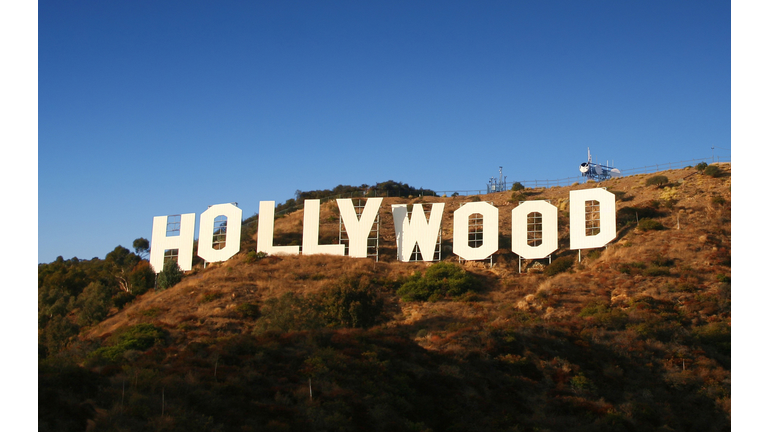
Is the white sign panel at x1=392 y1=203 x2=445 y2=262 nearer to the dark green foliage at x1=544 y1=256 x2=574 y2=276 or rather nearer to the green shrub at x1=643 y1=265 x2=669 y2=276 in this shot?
the dark green foliage at x1=544 y1=256 x2=574 y2=276

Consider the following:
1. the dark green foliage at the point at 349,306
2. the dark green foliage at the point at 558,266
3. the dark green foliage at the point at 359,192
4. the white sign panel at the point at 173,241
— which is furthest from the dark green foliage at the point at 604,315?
the dark green foliage at the point at 359,192

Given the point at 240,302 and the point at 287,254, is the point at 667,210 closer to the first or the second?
the point at 287,254

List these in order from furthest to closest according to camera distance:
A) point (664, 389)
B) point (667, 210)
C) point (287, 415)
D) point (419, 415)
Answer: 1. point (667, 210)
2. point (664, 389)
3. point (419, 415)
4. point (287, 415)

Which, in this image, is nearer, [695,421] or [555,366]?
[695,421]

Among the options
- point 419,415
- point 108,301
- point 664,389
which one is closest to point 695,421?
point 664,389

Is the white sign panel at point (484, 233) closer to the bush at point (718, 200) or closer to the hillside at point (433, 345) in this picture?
the hillside at point (433, 345)

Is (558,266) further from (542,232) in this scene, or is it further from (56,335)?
(56,335)

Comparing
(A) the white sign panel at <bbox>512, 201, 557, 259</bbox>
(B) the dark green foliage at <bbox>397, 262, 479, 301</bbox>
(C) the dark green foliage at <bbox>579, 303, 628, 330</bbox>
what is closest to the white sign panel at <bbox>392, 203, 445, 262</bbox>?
(B) the dark green foliage at <bbox>397, 262, 479, 301</bbox>
